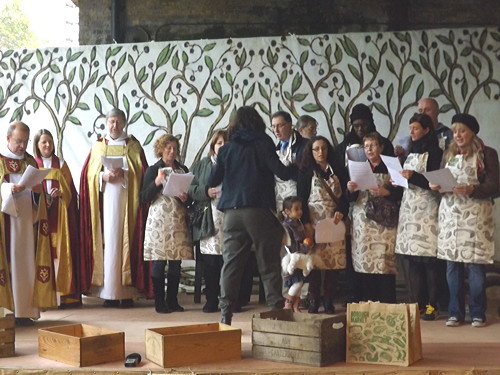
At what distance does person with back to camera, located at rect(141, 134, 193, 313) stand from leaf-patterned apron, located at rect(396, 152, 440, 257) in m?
1.80

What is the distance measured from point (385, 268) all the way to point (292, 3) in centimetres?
396

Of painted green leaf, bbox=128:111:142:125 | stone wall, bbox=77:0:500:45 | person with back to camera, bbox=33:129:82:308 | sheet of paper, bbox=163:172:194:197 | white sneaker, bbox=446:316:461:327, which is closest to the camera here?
white sneaker, bbox=446:316:461:327

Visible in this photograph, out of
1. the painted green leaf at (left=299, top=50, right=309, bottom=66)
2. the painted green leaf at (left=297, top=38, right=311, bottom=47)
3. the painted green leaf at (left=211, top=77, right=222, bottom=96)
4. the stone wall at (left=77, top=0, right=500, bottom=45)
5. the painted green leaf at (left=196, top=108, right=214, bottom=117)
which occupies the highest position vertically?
the stone wall at (left=77, top=0, right=500, bottom=45)

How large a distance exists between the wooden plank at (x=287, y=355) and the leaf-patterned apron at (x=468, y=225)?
5.59 feet

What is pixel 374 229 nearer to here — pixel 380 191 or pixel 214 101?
pixel 380 191

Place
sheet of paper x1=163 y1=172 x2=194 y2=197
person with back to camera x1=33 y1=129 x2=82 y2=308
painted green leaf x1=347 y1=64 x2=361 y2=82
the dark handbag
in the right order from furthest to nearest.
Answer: painted green leaf x1=347 y1=64 x2=361 y2=82 < person with back to camera x1=33 y1=129 x2=82 y2=308 < sheet of paper x1=163 y1=172 x2=194 y2=197 < the dark handbag

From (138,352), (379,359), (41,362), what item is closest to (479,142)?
(379,359)

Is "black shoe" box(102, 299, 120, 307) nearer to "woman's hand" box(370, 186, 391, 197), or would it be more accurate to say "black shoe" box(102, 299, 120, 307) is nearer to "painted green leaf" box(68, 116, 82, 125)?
"painted green leaf" box(68, 116, 82, 125)

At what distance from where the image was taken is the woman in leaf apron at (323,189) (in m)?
6.18

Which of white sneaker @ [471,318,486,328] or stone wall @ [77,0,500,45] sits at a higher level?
stone wall @ [77,0,500,45]

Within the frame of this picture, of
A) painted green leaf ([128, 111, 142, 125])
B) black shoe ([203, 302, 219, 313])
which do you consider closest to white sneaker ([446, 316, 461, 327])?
black shoe ([203, 302, 219, 313])

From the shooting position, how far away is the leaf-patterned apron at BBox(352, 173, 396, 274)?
620 cm

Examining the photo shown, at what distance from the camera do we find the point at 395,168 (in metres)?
5.80

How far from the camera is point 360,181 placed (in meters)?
6.02
